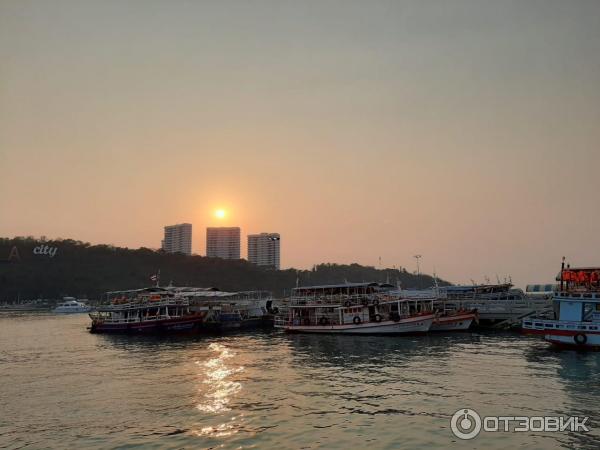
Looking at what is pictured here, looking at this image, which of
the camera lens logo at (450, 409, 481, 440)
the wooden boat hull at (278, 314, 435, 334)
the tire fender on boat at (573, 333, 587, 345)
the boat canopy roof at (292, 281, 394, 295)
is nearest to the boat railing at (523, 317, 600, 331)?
the tire fender on boat at (573, 333, 587, 345)

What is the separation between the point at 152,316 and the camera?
2618 inches

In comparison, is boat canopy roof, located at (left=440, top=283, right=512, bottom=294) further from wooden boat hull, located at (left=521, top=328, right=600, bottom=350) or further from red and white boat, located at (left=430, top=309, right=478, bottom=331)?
wooden boat hull, located at (left=521, top=328, right=600, bottom=350)

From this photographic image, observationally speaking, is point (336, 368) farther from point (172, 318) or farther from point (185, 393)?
point (172, 318)

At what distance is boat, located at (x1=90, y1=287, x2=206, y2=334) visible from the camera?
6397 centimetres

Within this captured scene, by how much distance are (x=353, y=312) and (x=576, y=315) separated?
23.5 metres

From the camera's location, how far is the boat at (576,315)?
42031 millimetres

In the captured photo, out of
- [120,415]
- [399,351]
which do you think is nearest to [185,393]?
[120,415]

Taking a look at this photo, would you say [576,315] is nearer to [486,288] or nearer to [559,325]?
[559,325]

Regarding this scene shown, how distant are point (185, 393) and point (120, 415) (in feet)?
16.2

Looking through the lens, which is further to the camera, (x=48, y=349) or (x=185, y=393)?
(x=48, y=349)

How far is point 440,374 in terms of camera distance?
1278 inches

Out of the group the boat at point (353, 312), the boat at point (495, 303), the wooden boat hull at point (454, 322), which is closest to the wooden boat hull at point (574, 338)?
the boat at point (353, 312)

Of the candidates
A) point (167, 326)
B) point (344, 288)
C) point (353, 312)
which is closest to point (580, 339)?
point (353, 312)

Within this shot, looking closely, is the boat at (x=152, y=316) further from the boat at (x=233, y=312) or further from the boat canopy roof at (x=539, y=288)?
the boat canopy roof at (x=539, y=288)
